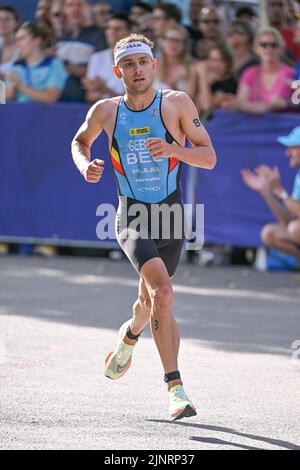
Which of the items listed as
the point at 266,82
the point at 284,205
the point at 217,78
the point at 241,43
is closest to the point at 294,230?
the point at 284,205

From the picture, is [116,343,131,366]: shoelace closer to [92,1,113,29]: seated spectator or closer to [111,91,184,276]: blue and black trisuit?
[111,91,184,276]: blue and black trisuit

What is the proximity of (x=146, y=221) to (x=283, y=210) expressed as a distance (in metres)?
5.82

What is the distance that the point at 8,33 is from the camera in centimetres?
1540

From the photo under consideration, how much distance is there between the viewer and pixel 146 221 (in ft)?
23.3

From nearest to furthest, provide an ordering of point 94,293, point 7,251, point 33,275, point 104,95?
point 94,293 < point 33,275 < point 104,95 < point 7,251

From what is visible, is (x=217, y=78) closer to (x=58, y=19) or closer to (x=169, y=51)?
(x=169, y=51)

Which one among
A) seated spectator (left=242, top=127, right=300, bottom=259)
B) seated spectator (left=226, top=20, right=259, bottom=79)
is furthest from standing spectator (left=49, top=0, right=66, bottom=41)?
seated spectator (left=242, top=127, right=300, bottom=259)


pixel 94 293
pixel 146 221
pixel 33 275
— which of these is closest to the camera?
pixel 146 221

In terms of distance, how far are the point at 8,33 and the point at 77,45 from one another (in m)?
1.00

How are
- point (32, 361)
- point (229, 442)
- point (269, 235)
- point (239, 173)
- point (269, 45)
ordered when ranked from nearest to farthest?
point (229, 442)
point (32, 361)
point (269, 235)
point (269, 45)
point (239, 173)

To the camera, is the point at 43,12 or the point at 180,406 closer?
the point at 180,406
